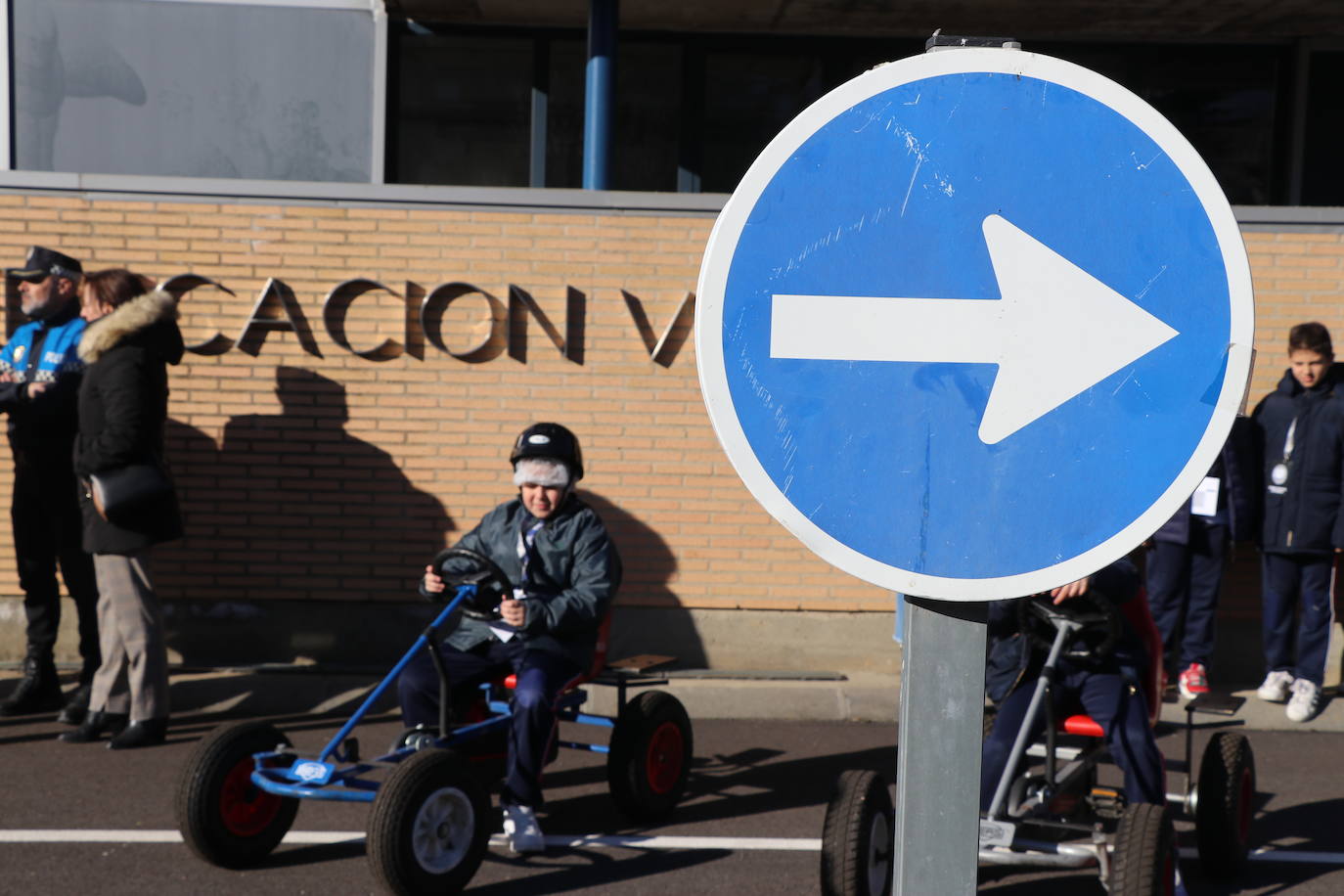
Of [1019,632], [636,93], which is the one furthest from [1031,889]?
[636,93]

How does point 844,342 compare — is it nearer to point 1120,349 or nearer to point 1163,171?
point 1120,349

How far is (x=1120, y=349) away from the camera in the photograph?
1.75m

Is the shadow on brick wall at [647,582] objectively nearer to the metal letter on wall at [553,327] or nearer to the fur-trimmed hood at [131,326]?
the metal letter on wall at [553,327]

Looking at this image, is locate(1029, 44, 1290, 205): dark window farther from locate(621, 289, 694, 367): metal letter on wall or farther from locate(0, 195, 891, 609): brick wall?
locate(0, 195, 891, 609): brick wall

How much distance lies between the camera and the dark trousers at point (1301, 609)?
25.1ft

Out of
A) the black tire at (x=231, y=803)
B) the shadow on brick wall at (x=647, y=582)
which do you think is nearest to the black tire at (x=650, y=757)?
the black tire at (x=231, y=803)

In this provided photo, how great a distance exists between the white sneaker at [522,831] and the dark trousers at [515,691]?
4 centimetres

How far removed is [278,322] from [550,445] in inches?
133

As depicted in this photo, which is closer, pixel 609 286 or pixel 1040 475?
pixel 1040 475

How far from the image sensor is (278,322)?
27.6ft

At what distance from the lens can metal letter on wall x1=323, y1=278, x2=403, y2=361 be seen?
8453 millimetres

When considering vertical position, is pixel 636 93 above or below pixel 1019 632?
above

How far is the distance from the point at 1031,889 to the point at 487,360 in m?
4.85

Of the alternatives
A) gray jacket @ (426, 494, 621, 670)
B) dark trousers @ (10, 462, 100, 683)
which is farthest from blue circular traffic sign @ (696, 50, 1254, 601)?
dark trousers @ (10, 462, 100, 683)
